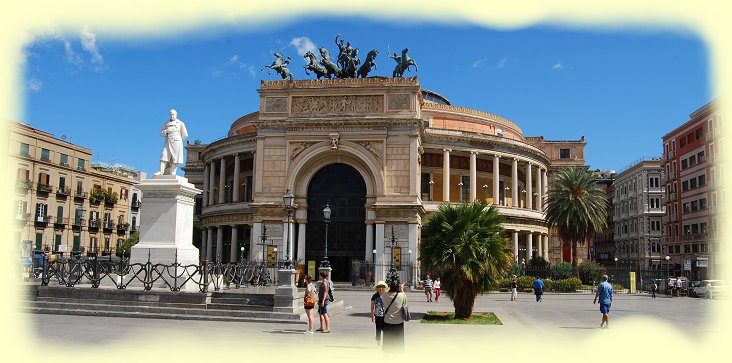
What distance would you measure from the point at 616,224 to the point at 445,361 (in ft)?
315

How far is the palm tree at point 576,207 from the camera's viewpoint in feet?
167

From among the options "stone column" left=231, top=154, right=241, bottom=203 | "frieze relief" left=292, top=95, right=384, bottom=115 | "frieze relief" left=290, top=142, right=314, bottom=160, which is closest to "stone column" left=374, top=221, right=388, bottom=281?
"frieze relief" left=290, top=142, right=314, bottom=160

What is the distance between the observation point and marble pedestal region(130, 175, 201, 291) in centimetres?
2034

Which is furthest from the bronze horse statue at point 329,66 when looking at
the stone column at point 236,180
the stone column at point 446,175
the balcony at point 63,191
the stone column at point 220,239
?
the balcony at point 63,191

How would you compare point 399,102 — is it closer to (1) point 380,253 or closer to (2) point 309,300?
(1) point 380,253

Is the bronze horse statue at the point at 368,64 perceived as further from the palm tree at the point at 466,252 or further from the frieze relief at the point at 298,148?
the palm tree at the point at 466,252

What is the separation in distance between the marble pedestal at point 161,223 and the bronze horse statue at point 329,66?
37.3m

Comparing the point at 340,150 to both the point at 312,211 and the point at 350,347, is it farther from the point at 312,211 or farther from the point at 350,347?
the point at 350,347

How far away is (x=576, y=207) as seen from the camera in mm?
50750

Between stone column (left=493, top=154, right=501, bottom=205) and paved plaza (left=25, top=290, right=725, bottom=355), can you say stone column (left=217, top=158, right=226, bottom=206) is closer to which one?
stone column (left=493, top=154, right=501, bottom=205)

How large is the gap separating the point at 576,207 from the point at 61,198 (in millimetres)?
49020

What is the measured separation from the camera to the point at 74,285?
22.1 meters

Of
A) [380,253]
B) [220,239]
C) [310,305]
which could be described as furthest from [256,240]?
[310,305]

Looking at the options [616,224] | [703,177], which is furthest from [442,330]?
[616,224]
